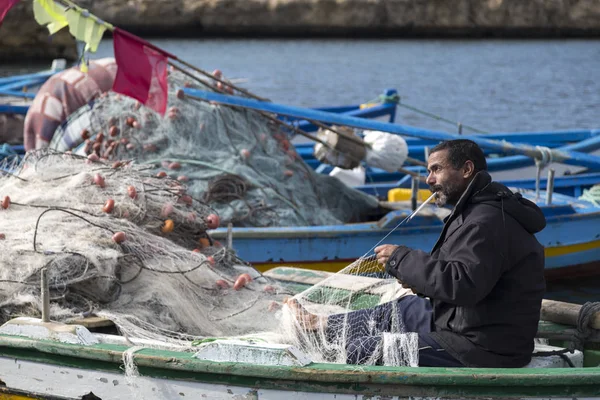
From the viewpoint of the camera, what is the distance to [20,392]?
4.65 m

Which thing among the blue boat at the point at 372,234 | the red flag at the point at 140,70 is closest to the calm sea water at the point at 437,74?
the blue boat at the point at 372,234

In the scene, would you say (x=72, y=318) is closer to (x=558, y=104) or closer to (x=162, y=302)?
(x=162, y=302)

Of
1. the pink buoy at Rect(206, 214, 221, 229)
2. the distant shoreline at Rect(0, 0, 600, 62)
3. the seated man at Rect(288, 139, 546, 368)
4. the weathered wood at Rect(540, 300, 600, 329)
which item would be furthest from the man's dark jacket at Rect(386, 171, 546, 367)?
the distant shoreline at Rect(0, 0, 600, 62)

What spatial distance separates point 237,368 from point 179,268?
4.42 ft

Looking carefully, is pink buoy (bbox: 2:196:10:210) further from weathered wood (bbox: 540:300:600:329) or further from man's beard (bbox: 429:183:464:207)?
weathered wood (bbox: 540:300:600:329)

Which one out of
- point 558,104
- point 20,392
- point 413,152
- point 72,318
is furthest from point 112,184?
point 558,104

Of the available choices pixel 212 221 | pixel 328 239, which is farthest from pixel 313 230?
pixel 212 221

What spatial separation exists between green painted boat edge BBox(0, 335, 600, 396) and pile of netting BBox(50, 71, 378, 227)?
12.9ft

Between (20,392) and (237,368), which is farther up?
(237,368)

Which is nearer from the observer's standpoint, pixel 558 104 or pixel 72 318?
pixel 72 318

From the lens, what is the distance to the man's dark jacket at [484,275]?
3.83 metres

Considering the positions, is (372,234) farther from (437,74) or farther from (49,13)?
(437,74)

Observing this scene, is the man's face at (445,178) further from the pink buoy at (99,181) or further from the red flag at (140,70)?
the red flag at (140,70)

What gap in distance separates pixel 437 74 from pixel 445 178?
31.4m
